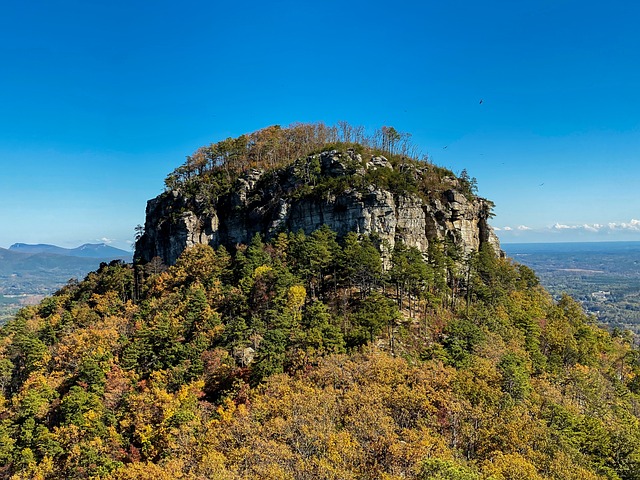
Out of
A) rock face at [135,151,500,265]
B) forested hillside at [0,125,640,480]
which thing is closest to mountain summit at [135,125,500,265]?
rock face at [135,151,500,265]

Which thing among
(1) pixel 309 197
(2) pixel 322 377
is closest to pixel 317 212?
(1) pixel 309 197

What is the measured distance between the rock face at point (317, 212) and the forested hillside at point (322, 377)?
18.0 ft

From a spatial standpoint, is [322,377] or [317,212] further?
[317,212]

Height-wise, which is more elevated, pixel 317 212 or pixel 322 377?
pixel 317 212

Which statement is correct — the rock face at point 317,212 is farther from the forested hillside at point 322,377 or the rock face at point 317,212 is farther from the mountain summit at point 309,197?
the forested hillside at point 322,377

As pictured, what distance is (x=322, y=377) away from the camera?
35.8 m

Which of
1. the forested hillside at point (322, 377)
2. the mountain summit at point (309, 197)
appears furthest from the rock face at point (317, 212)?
the forested hillside at point (322, 377)

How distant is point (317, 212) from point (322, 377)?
44.6 m

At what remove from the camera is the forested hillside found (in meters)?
25.9

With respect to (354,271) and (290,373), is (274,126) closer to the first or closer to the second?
(354,271)

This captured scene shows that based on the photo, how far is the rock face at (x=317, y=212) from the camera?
72.4m

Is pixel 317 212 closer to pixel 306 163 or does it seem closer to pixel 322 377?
pixel 306 163

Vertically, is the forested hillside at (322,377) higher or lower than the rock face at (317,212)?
lower

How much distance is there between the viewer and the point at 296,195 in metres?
79.2
